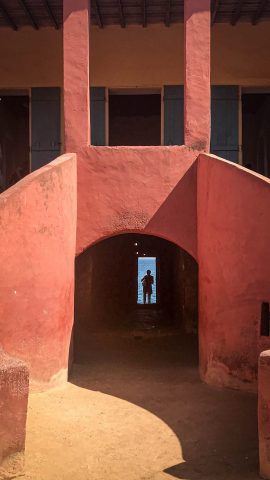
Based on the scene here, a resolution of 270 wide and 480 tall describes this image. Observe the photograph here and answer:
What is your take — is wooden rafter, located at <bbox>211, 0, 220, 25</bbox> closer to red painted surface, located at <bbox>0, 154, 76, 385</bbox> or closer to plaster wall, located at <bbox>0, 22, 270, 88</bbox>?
plaster wall, located at <bbox>0, 22, 270, 88</bbox>

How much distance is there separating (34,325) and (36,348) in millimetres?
274

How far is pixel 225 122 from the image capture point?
9.38m

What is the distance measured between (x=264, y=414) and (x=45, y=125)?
7287mm

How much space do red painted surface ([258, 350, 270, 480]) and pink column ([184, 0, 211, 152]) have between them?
357cm

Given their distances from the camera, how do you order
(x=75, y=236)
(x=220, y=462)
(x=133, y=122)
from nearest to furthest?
(x=220, y=462), (x=75, y=236), (x=133, y=122)

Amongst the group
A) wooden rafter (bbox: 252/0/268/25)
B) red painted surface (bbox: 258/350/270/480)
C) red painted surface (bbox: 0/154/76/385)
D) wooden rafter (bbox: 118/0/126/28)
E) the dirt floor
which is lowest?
Result: the dirt floor

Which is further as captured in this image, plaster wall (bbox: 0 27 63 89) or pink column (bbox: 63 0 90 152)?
plaster wall (bbox: 0 27 63 89)

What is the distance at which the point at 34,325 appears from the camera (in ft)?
17.6

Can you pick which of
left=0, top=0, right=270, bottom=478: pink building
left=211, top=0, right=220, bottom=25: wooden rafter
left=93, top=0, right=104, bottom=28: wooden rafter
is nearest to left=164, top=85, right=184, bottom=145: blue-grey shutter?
left=0, top=0, right=270, bottom=478: pink building

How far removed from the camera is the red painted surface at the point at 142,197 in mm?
6516

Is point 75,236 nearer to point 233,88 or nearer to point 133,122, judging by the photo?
A: point 233,88

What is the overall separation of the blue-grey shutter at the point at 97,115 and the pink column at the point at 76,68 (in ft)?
8.99

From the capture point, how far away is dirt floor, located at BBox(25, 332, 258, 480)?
4.12m

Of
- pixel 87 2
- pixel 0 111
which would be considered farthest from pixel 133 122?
pixel 87 2
